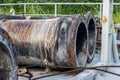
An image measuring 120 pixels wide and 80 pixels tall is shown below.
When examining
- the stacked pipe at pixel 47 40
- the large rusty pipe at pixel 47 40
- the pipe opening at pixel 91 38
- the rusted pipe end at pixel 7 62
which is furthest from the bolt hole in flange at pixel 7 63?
the pipe opening at pixel 91 38

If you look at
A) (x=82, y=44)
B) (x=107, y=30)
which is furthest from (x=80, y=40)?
(x=107, y=30)

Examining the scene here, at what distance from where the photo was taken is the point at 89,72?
5195 mm

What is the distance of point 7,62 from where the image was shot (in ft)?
12.1

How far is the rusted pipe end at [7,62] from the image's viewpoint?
3.58 meters

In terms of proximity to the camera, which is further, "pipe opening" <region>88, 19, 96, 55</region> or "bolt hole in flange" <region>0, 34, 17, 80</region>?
"pipe opening" <region>88, 19, 96, 55</region>

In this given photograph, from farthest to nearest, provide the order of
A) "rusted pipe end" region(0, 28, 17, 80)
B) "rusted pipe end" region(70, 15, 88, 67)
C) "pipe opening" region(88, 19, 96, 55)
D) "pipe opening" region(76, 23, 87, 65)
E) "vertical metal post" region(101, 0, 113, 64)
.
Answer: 1. "pipe opening" region(88, 19, 96, 55)
2. "pipe opening" region(76, 23, 87, 65)
3. "vertical metal post" region(101, 0, 113, 64)
4. "rusted pipe end" region(70, 15, 88, 67)
5. "rusted pipe end" region(0, 28, 17, 80)

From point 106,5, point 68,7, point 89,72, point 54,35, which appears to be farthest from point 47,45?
point 68,7

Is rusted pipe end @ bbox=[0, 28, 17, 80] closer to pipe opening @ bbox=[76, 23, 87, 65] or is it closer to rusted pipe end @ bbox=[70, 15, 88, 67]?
rusted pipe end @ bbox=[70, 15, 88, 67]

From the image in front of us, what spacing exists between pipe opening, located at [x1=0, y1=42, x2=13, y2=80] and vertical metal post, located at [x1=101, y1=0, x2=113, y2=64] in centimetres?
250

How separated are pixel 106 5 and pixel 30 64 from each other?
1.43 metres

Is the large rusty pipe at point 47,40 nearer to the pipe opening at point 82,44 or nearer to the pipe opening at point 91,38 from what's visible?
the pipe opening at point 82,44

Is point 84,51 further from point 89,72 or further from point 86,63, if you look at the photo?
point 89,72

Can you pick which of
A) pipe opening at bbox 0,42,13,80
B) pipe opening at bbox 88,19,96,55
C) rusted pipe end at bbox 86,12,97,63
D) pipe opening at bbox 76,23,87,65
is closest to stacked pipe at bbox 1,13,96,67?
pipe opening at bbox 76,23,87,65

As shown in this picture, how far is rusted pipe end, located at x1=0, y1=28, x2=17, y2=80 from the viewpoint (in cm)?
358
